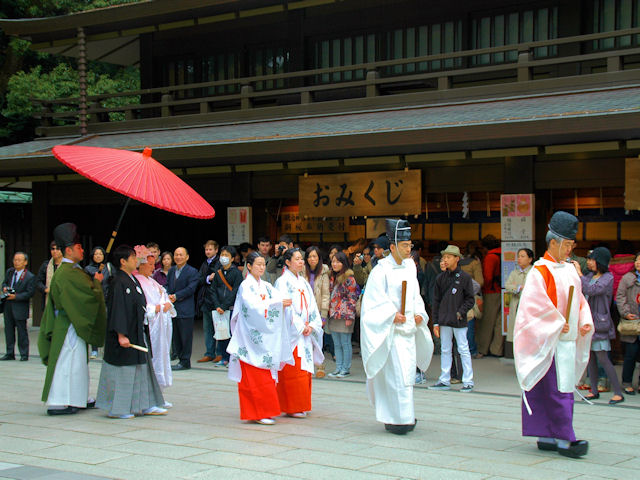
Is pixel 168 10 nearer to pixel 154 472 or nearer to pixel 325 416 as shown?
pixel 325 416

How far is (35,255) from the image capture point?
16.2m

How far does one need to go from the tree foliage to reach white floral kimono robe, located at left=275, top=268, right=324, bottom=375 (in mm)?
15669

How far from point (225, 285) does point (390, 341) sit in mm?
4706

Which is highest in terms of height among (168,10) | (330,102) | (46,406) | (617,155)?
(168,10)


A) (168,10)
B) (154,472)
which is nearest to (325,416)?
(154,472)

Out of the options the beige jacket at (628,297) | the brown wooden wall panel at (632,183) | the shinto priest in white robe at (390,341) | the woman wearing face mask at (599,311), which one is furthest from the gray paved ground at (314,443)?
the brown wooden wall panel at (632,183)

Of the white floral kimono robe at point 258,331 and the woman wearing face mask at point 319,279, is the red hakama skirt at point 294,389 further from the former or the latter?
the woman wearing face mask at point 319,279

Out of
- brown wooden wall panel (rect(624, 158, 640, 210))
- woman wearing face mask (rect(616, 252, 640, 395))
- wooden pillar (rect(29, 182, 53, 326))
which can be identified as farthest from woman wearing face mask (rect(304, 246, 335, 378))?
wooden pillar (rect(29, 182, 53, 326))

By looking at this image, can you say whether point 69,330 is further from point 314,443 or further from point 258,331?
point 314,443

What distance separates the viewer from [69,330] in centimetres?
787

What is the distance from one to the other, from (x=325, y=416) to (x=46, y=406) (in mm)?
2960

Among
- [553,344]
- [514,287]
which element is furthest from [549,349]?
[514,287]

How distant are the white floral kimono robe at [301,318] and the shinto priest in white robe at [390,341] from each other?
90 centimetres

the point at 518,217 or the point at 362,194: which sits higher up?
the point at 362,194
